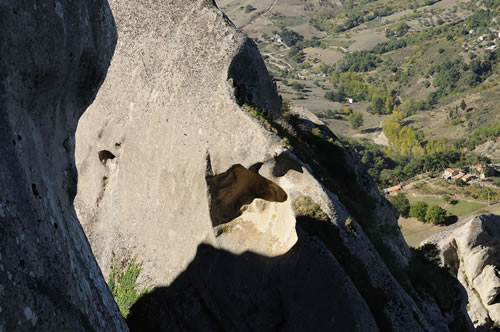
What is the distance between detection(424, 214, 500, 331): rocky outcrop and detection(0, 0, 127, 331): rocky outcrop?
1836 centimetres

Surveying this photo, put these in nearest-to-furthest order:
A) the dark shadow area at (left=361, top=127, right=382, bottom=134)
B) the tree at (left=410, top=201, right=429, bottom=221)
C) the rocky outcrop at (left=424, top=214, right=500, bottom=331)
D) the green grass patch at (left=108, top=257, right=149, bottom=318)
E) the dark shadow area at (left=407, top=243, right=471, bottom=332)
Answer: the green grass patch at (left=108, top=257, right=149, bottom=318) → the dark shadow area at (left=407, top=243, right=471, bottom=332) → the rocky outcrop at (left=424, top=214, right=500, bottom=331) → the tree at (left=410, top=201, right=429, bottom=221) → the dark shadow area at (left=361, top=127, right=382, bottom=134)

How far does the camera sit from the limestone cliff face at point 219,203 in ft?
39.1

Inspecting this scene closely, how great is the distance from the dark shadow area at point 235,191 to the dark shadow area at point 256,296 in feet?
2.96

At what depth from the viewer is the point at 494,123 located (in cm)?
12075

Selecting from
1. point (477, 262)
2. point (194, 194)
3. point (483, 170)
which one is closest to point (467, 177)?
point (483, 170)

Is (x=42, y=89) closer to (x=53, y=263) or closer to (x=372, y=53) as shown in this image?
(x=53, y=263)

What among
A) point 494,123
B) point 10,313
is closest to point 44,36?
point 10,313

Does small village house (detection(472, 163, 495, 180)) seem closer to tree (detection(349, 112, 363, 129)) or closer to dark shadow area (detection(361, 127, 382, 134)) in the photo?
tree (detection(349, 112, 363, 129))

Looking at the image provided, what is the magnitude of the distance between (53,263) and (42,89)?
216 cm

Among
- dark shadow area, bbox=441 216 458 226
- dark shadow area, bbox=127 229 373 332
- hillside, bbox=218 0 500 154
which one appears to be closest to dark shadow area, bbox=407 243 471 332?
dark shadow area, bbox=127 229 373 332

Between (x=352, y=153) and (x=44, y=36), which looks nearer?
(x=44, y=36)

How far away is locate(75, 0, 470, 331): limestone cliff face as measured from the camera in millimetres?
11922

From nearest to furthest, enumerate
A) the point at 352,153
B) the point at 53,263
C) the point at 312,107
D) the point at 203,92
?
1. the point at 53,263
2. the point at 203,92
3. the point at 352,153
4. the point at 312,107

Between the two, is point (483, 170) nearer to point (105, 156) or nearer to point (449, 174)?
point (449, 174)
